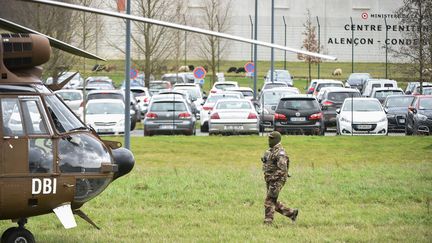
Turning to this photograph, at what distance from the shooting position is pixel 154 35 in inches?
2285

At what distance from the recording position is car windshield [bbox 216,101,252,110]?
34.3 m

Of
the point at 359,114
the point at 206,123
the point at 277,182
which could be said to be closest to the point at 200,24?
the point at 206,123

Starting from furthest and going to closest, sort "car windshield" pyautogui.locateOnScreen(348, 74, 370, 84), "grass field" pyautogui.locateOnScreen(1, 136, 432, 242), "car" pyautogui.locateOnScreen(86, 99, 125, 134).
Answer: "car windshield" pyautogui.locateOnScreen(348, 74, 370, 84), "car" pyautogui.locateOnScreen(86, 99, 125, 134), "grass field" pyautogui.locateOnScreen(1, 136, 432, 242)

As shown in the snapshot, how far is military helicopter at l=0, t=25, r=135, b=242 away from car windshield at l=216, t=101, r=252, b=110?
71.2 feet

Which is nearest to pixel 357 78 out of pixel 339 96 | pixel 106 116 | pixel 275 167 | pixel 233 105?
pixel 339 96

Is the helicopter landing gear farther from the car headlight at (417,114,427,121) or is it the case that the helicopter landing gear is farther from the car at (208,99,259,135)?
the car headlight at (417,114,427,121)

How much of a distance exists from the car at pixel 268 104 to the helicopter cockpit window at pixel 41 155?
24038 mm

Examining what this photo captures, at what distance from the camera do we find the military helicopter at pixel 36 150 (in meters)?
12.0

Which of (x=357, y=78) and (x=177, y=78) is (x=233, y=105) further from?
(x=357, y=78)

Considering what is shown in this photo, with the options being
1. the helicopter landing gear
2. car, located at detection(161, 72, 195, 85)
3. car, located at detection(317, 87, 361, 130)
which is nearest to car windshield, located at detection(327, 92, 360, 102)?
car, located at detection(317, 87, 361, 130)

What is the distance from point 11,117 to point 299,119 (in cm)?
2250

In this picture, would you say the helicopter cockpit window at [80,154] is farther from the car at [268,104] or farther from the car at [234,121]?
the car at [268,104]

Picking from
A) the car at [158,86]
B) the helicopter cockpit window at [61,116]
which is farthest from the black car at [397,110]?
the helicopter cockpit window at [61,116]

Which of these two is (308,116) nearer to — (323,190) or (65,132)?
(323,190)
